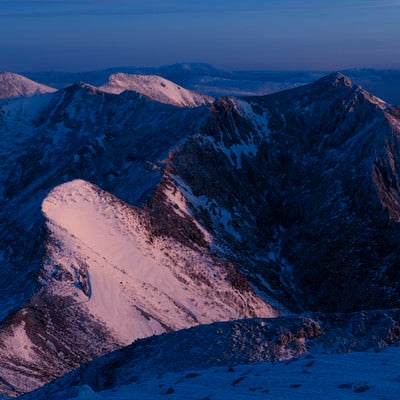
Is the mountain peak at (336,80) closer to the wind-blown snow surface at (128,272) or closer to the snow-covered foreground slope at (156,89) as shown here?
the wind-blown snow surface at (128,272)

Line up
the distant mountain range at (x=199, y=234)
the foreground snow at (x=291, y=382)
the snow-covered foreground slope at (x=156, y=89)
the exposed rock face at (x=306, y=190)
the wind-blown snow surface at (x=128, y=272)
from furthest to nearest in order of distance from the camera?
the snow-covered foreground slope at (x=156, y=89) < the exposed rock face at (x=306, y=190) < the wind-blown snow surface at (x=128, y=272) < the distant mountain range at (x=199, y=234) < the foreground snow at (x=291, y=382)

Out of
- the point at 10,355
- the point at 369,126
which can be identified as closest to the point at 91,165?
the point at 369,126

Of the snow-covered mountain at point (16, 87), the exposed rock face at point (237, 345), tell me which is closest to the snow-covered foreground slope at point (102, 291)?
the exposed rock face at point (237, 345)

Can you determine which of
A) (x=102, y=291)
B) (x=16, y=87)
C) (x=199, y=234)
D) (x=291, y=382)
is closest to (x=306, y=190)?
(x=199, y=234)

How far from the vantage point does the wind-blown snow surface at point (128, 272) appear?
34.3 metres

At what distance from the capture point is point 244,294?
Result: 43188 millimetres

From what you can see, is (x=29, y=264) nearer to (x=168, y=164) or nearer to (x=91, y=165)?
(x=168, y=164)

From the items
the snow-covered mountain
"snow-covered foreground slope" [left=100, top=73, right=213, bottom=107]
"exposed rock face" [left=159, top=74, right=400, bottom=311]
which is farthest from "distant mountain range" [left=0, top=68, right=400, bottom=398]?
the snow-covered mountain

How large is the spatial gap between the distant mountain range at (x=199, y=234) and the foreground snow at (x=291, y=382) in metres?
2.57

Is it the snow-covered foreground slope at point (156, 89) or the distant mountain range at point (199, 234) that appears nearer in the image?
the distant mountain range at point (199, 234)

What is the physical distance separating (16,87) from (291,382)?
16121 cm

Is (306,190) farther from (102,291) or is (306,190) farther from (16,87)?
(16,87)

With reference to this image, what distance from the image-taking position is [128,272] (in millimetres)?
39844

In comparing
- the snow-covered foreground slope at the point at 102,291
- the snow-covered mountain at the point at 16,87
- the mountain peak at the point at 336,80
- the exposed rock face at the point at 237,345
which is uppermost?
the mountain peak at the point at 336,80
